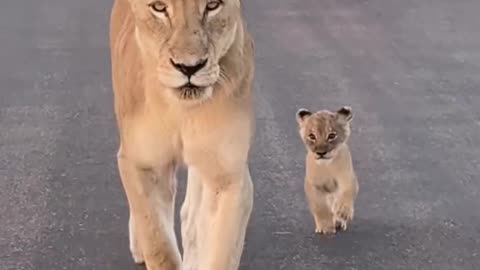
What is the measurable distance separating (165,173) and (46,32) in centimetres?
452

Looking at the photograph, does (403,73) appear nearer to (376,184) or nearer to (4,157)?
(376,184)

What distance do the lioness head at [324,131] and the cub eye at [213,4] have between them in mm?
1539

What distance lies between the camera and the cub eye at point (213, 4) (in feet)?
11.8

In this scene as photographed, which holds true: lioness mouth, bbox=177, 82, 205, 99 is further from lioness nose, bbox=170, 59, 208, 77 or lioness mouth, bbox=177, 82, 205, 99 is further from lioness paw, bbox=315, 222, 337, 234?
lioness paw, bbox=315, 222, 337, 234

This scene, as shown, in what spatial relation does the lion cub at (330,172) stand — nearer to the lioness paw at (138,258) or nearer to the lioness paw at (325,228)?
the lioness paw at (325,228)

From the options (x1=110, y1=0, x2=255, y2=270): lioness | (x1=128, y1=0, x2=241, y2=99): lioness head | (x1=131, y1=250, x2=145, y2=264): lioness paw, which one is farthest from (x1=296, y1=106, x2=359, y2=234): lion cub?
(x1=128, y1=0, x2=241, y2=99): lioness head

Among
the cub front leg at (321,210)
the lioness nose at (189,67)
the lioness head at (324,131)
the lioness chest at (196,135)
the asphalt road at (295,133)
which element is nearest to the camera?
the lioness nose at (189,67)

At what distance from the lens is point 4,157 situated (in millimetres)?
5816

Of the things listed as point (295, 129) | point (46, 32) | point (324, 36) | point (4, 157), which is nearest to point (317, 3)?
point (324, 36)

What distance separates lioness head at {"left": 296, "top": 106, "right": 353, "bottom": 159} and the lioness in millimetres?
948

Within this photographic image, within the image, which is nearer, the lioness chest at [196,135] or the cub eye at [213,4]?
the cub eye at [213,4]

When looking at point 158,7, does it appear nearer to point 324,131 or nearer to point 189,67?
point 189,67

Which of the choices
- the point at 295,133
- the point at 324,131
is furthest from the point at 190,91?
the point at 295,133

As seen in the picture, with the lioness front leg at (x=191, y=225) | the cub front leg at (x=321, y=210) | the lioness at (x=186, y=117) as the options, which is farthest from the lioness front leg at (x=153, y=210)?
the cub front leg at (x=321, y=210)
